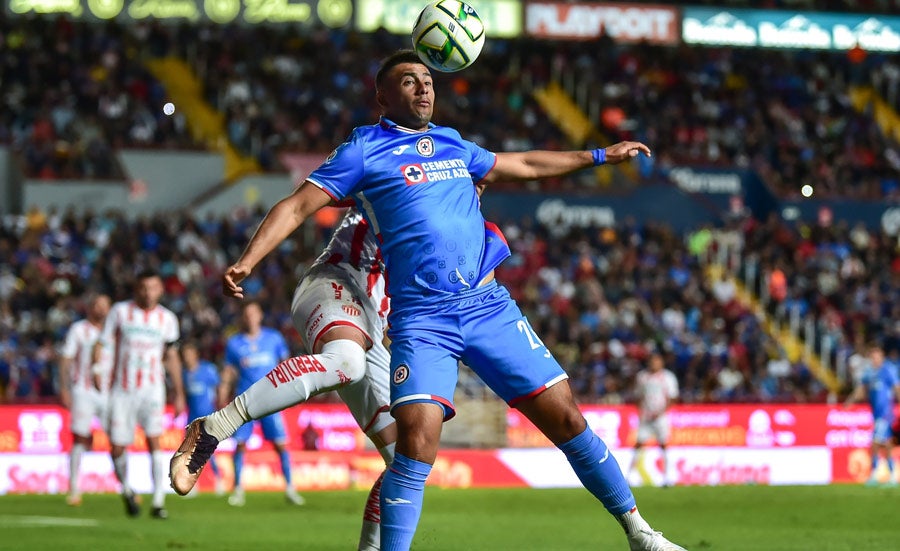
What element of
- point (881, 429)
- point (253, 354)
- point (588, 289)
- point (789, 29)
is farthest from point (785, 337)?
point (253, 354)

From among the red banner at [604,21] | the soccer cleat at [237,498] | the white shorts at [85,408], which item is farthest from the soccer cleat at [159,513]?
the red banner at [604,21]

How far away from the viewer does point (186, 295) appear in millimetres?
26859

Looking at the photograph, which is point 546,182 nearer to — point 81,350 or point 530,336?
point 81,350

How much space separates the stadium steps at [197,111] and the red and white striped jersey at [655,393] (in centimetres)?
1331

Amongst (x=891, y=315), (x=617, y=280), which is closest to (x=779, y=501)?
(x=617, y=280)

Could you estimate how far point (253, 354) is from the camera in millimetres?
18219

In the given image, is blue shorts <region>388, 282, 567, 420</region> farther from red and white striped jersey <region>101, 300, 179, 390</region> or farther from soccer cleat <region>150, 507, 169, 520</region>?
red and white striped jersey <region>101, 300, 179, 390</region>

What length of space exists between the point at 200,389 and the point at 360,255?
1297 centimetres

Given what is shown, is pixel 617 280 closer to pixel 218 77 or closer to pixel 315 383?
pixel 218 77

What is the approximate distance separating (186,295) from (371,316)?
19.1 metres

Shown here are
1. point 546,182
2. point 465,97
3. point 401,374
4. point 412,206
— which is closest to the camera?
point 401,374

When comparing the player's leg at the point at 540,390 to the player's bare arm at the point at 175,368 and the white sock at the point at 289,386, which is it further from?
the player's bare arm at the point at 175,368

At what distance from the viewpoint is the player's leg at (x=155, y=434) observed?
14.8 metres

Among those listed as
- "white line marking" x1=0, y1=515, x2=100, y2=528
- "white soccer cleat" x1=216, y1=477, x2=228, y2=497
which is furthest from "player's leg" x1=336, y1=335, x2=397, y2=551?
"white soccer cleat" x1=216, y1=477, x2=228, y2=497
